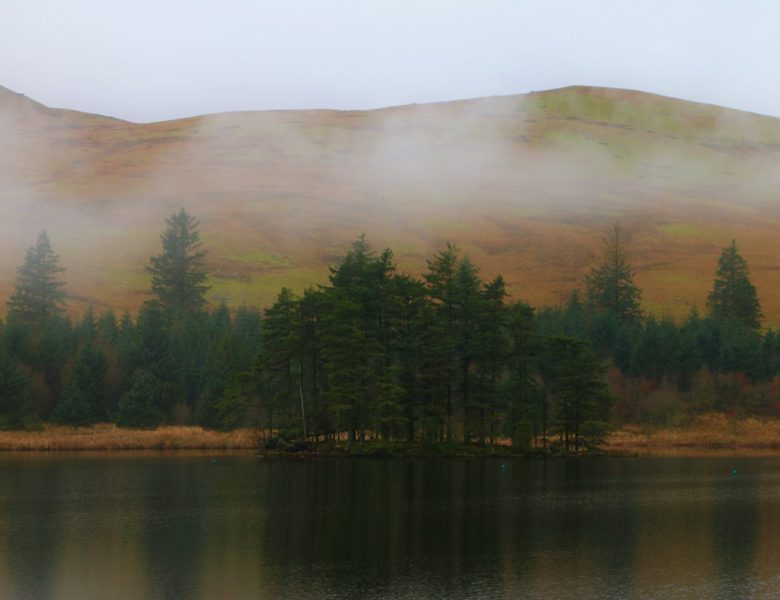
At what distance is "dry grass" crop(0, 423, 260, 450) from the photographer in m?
94.9

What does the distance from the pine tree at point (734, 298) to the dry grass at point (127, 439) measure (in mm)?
76600

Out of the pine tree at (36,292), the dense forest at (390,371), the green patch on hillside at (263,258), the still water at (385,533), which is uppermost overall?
the green patch on hillside at (263,258)

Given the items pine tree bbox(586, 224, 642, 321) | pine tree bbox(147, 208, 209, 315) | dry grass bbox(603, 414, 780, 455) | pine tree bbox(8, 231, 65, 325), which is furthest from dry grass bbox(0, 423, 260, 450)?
pine tree bbox(586, 224, 642, 321)

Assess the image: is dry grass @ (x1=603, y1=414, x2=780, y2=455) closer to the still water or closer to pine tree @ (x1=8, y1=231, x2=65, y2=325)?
the still water

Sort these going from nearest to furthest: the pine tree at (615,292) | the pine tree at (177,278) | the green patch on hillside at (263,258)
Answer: the pine tree at (177,278)
the pine tree at (615,292)
the green patch on hillside at (263,258)

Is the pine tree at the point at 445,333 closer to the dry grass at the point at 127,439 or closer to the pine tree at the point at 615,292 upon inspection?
the dry grass at the point at 127,439

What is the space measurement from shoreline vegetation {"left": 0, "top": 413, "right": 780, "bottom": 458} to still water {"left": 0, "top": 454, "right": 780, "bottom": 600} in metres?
15.6

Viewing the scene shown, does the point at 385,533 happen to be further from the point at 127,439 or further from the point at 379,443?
the point at 127,439

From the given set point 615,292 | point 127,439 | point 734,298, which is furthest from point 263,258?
point 127,439

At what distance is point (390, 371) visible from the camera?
91062 mm

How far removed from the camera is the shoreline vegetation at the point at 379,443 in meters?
92.1

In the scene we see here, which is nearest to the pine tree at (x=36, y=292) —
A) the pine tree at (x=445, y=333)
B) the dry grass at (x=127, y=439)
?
the dry grass at (x=127, y=439)

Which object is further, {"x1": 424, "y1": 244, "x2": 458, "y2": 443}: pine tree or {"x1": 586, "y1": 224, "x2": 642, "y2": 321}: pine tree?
{"x1": 586, "y1": 224, "x2": 642, "y2": 321}: pine tree

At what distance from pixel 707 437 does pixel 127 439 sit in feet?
207
